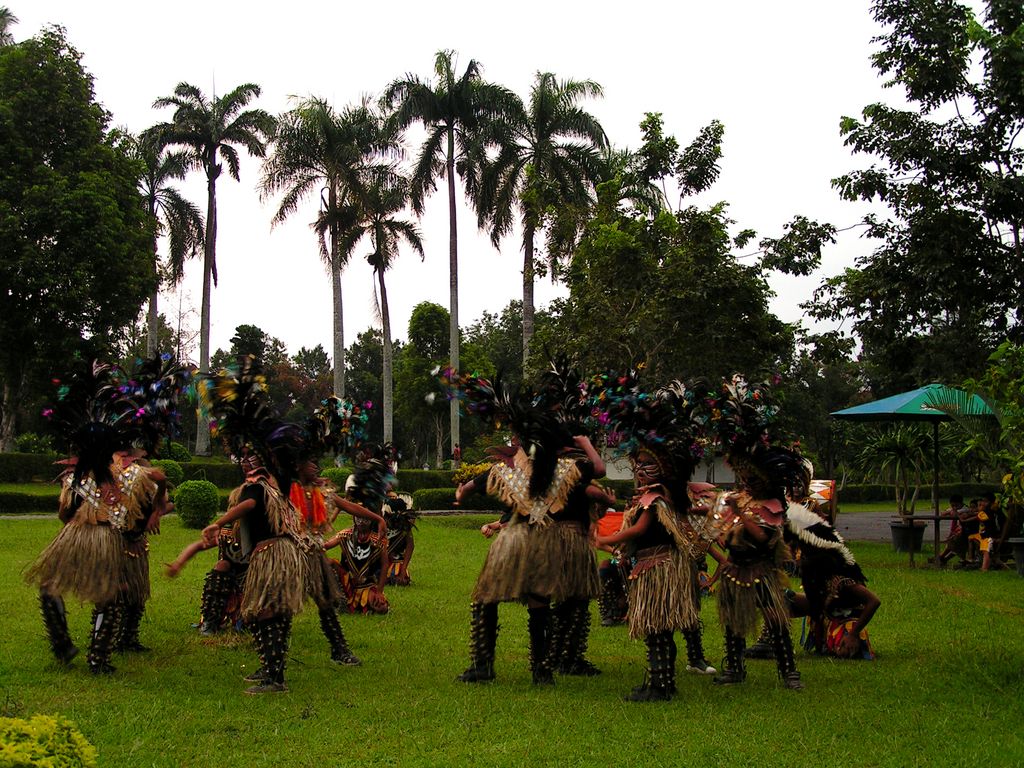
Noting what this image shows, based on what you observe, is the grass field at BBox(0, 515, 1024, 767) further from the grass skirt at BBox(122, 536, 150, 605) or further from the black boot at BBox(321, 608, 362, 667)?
the grass skirt at BBox(122, 536, 150, 605)

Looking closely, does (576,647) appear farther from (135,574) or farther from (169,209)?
(169,209)

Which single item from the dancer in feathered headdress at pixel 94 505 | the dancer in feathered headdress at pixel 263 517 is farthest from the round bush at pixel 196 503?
the dancer in feathered headdress at pixel 263 517

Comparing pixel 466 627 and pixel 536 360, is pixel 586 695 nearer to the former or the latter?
pixel 466 627

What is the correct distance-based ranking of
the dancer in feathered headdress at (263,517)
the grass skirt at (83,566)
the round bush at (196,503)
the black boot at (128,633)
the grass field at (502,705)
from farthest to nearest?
the round bush at (196,503) < the black boot at (128,633) < the grass skirt at (83,566) < the dancer in feathered headdress at (263,517) < the grass field at (502,705)

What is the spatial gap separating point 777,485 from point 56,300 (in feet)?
85.4

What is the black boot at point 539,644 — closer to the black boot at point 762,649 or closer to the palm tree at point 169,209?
the black boot at point 762,649

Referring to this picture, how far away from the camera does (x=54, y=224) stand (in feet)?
94.0

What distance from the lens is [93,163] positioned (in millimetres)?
30500

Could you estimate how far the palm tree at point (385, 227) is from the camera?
37250 mm

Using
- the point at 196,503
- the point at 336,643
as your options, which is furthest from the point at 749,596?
the point at 196,503

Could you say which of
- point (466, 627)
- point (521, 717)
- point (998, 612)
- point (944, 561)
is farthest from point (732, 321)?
point (521, 717)

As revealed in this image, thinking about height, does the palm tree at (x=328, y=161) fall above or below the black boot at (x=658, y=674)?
above

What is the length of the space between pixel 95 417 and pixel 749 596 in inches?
192

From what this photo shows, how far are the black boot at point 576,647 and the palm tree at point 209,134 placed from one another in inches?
1304
